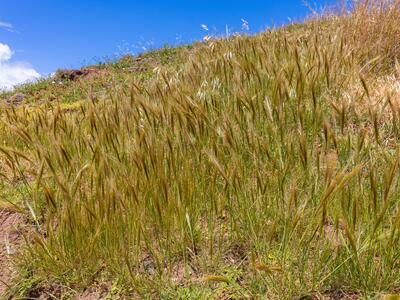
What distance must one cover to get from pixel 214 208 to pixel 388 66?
4.26 m

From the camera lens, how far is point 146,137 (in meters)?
2.22

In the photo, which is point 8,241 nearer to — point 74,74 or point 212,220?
point 212,220

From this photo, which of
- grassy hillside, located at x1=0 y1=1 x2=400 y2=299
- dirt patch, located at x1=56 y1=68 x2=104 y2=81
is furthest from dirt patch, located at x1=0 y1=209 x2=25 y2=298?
dirt patch, located at x1=56 y1=68 x2=104 y2=81

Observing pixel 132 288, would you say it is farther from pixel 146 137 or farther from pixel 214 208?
pixel 146 137

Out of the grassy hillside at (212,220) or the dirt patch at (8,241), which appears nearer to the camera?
the grassy hillside at (212,220)

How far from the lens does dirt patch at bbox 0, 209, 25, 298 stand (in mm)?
2219

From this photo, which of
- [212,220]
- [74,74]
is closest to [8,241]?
[212,220]

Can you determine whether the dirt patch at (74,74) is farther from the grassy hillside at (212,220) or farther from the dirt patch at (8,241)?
the grassy hillside at (212,220)

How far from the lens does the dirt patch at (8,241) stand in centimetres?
222

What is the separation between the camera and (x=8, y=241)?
7.53 ft

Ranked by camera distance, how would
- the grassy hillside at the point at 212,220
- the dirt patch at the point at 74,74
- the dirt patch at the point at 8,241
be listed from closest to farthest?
the grassy hillside at the point at 212,220, the dirt patch at the point at 8,241, the dirt patch at the point at 74,74

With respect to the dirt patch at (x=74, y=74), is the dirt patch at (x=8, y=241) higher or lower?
lower

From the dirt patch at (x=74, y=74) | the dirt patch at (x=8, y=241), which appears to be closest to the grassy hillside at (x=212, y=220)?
the dirt patch at (x=8, y=241)

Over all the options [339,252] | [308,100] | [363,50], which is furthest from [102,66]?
[339,252]
